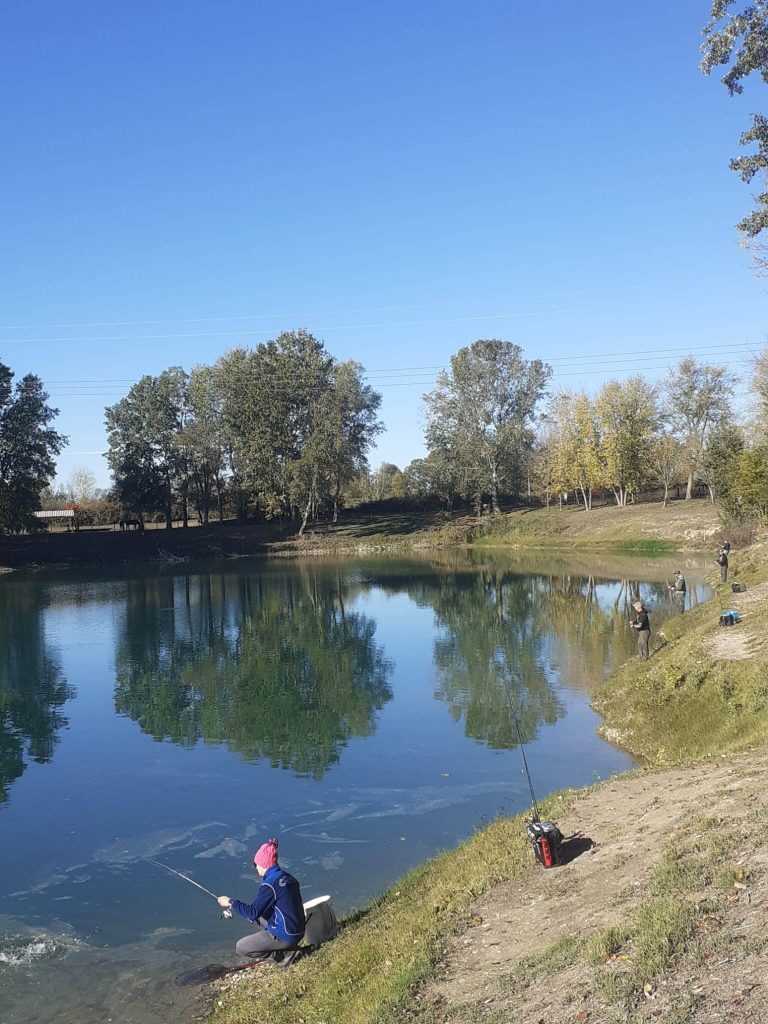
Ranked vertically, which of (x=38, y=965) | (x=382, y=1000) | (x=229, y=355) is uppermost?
(x=229, y=355)

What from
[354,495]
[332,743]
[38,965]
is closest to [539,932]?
[38,965]

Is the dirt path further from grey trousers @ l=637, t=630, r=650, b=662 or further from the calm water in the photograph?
grey trousers @ l=637, t=630, r=650, b=662

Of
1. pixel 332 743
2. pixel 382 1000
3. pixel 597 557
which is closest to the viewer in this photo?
pixel 382 1000

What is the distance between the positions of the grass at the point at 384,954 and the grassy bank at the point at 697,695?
5.21 metres

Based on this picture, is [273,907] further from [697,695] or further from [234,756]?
[697,695]

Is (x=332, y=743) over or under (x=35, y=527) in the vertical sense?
under

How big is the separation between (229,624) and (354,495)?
69.0m

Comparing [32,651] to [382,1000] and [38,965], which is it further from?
[382,1000]

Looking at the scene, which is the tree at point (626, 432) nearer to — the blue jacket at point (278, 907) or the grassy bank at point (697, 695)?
the grassy bank at point (697, 695)

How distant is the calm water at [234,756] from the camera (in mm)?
12688

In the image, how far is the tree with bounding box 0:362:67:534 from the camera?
76.6m

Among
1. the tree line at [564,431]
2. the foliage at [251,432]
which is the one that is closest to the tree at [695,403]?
the tree line at [564,431]

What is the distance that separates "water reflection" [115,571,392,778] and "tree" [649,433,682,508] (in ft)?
145

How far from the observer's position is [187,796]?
733 inches
